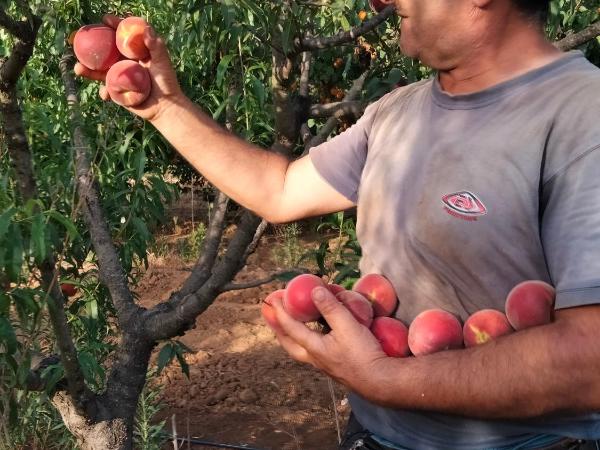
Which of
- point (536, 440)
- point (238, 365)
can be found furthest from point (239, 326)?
point (536, 440)

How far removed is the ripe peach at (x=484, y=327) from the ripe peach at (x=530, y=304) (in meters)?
0.02

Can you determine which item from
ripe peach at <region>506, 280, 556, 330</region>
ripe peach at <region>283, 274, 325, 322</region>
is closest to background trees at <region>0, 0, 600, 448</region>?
ripe peach at <region>283, 274, 325, 322</region>

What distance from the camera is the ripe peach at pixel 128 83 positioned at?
5.57 feet

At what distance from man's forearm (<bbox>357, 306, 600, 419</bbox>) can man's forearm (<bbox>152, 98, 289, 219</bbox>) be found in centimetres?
67

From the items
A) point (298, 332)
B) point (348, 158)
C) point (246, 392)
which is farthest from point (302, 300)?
point (246, 392)

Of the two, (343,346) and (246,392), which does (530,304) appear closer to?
(343,346)

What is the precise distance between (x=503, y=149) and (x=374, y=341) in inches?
15.3

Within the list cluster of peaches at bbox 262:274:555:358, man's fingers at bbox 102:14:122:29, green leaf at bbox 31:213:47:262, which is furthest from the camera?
man's fingers at bbox 102:14:122:29

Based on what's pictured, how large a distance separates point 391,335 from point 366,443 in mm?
304

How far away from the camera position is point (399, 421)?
144cm

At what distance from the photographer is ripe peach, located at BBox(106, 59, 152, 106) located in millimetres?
1696

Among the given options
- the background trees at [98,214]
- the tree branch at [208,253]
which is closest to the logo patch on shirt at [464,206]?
the background trees at [98,214]

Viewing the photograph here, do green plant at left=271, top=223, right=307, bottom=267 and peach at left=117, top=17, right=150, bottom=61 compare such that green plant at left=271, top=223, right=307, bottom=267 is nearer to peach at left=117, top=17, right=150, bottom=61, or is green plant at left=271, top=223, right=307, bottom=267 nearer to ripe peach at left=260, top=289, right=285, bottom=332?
peach at left=117, top=17, right=150, bottom=61

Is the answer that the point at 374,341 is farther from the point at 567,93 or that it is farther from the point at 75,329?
the point at 75,329
